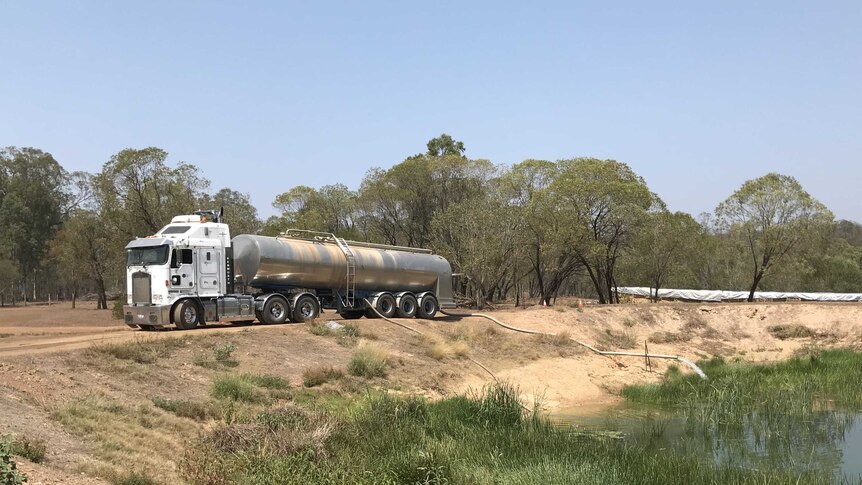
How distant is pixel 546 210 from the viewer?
49.4m

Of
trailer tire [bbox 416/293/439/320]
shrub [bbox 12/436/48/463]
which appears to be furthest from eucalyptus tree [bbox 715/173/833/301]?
shrub [bbox 12/436/48/463]

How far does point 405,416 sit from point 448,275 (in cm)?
2041

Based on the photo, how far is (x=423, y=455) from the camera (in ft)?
38.2

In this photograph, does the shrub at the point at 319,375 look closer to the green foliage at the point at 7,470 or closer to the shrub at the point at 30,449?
the shrub at the point at 30,449

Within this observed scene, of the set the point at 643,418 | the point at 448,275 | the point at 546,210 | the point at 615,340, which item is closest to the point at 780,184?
the point at 546,210

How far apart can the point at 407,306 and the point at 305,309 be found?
5934 millimetres

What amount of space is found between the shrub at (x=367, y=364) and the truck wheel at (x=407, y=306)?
9.19 meters

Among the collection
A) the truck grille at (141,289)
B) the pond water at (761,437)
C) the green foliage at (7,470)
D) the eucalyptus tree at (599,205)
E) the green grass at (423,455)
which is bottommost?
the pond water at (761,437)

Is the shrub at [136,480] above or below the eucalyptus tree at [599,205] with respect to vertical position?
below

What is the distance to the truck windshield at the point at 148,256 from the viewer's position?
24453mm

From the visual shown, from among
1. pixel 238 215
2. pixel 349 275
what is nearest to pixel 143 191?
pixel 238 215

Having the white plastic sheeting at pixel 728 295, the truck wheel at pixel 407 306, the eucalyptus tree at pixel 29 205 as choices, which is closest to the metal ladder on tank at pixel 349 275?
the truck wheel at pixel 407 306

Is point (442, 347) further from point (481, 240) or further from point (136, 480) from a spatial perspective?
point (481, 240)

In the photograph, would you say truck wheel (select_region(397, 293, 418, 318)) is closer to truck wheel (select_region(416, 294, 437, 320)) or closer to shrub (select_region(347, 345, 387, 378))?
truck wheel (select_region(416, 294, 437, 320))
